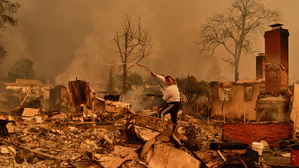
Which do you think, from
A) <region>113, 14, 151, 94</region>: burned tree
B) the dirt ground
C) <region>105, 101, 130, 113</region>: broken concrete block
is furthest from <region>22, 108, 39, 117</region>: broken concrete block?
<region>113, 14, 151, 94</region>: burned tree

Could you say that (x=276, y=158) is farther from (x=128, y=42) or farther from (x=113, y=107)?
(x=128, y=42)

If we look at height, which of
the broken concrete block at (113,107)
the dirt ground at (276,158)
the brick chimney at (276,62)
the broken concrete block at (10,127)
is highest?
the brick chimney at (276,62)

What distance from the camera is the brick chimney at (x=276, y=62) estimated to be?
Answer: 404 inches

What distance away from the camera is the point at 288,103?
939 cm

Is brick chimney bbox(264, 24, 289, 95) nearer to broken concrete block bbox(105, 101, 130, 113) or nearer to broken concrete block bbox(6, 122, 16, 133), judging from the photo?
broken concrete block bbox(105, 101, 130, 113)

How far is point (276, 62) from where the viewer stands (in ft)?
34.5

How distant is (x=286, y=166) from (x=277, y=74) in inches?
249

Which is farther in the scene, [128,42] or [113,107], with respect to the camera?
[128,42]

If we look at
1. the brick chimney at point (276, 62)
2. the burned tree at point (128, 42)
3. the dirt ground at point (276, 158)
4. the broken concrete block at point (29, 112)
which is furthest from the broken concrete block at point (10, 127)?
the burned tree at point (128, 42)

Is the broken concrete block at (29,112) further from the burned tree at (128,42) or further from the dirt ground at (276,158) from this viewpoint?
the burned tree at (128,42)

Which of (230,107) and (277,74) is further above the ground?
(277,74)

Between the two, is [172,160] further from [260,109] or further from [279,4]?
[279,4]

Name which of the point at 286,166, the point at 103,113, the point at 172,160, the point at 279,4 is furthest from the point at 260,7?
the point at 172,160

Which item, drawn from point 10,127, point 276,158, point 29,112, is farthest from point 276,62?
point 29,112
